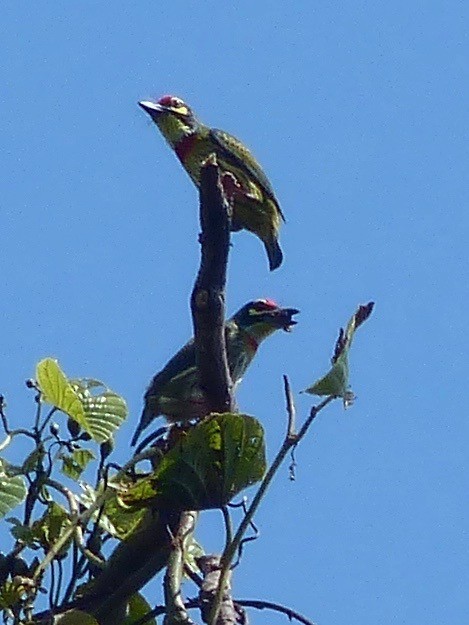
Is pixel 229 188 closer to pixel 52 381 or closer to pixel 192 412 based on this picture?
pixel 192 412

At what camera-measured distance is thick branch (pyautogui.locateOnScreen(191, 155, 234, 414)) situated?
2.29 metres

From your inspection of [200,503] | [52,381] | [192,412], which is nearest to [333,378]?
[200,503]

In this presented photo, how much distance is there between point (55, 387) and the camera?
2.56 metres

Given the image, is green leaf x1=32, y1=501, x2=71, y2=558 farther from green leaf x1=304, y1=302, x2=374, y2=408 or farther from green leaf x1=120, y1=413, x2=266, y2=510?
green leaf x1=304, y1=302, x2=374, y2=408

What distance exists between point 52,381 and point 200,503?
1.57ft

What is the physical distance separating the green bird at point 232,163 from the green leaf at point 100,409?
2.02 m

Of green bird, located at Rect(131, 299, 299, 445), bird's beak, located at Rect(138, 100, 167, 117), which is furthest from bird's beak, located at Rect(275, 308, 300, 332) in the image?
bird's beak, located at Rect(138, 100, 167, 117)

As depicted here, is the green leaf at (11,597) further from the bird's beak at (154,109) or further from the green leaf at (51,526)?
the bird's beak at (154,109)

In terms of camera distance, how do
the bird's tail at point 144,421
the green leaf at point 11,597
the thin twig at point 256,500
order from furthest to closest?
the bird's tail at point 144,421
the green leaf at point 11,597
the thin twig at point 256,500

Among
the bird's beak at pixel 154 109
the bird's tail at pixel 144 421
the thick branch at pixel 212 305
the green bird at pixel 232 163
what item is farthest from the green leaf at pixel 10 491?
the bird's beak at pixel 154 109

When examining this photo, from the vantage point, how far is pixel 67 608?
2.23 metres

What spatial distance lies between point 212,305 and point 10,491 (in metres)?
0.54

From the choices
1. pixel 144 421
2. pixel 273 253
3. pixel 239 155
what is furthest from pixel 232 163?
pixel 144 421

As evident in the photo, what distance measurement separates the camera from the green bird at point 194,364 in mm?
3428
